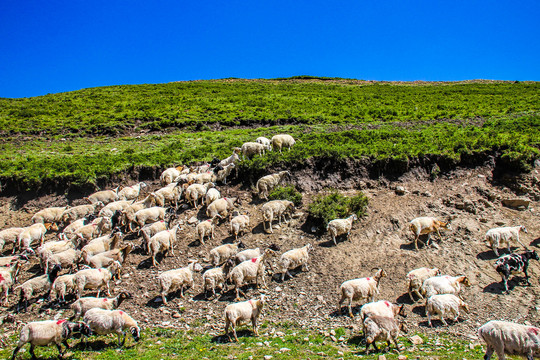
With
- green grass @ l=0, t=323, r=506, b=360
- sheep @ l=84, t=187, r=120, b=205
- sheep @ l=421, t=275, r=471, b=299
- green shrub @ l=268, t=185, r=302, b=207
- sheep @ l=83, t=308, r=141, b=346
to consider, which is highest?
sheep @ l=84, t=187, r=120, b=205

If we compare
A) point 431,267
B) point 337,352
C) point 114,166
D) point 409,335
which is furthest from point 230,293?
point 114,166

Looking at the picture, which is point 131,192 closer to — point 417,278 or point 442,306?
point 417,278

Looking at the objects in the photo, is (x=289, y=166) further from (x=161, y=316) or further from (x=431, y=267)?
(x=161, y=316)

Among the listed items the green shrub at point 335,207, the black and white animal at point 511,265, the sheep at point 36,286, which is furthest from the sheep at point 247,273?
the black and white animal at point 511,265

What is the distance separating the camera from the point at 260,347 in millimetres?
8500

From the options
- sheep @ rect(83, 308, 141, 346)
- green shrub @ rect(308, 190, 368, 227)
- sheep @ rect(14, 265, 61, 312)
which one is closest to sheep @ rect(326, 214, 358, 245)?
green shrub @ rect(308, 190, 368, 227)

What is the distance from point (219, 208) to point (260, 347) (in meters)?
8.07

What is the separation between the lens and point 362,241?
14.0 m

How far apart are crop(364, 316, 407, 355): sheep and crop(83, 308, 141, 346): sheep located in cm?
584

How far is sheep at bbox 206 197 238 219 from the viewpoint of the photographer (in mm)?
15630

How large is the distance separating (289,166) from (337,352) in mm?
11981

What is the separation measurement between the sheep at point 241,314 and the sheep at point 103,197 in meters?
12.5

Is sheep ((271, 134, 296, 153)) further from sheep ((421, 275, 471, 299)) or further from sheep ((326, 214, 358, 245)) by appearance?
sheep ((421, 275, 471, 299))

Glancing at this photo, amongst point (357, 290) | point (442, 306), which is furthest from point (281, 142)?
point (442, 306)
